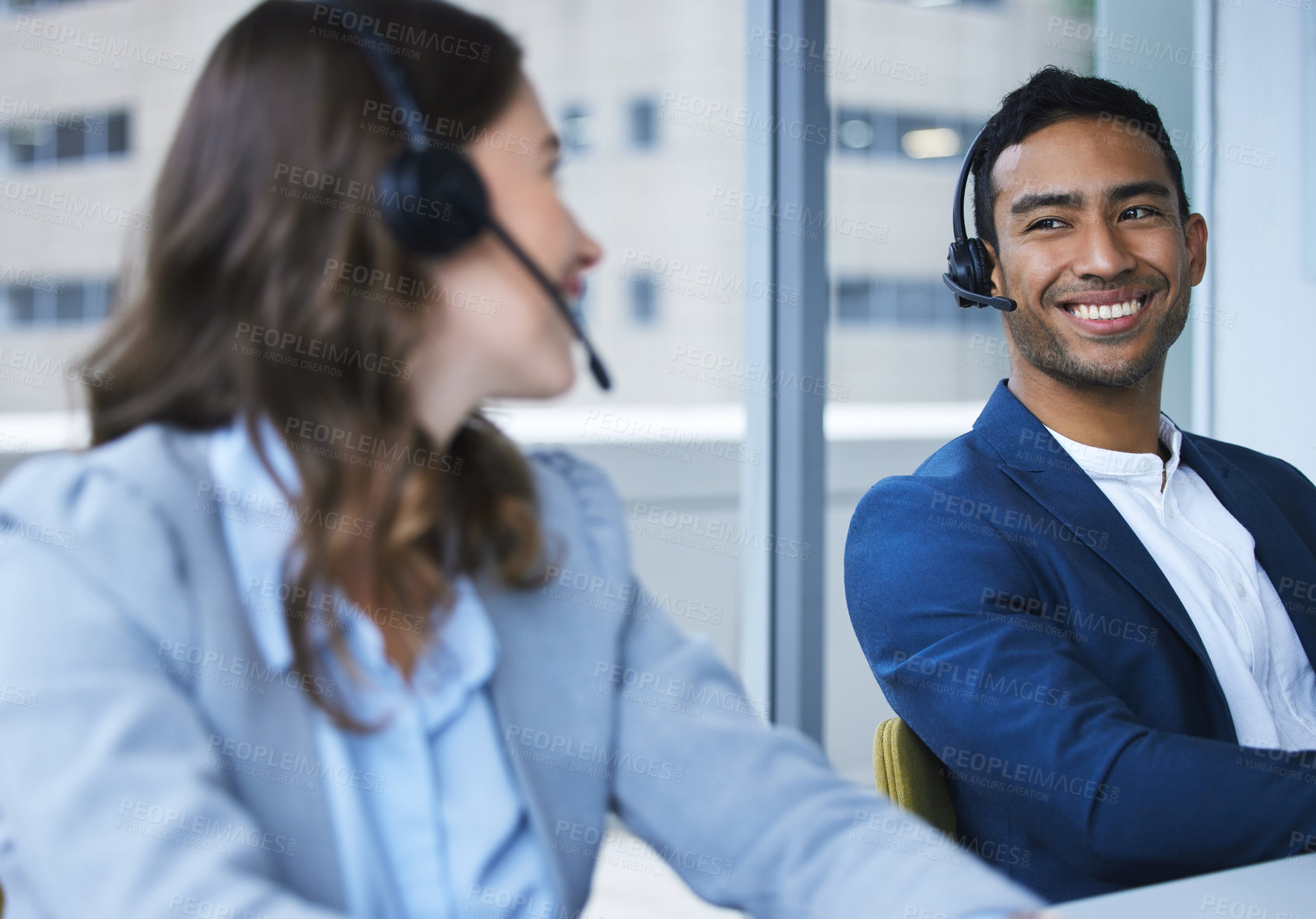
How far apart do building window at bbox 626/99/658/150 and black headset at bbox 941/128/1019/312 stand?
4859mm

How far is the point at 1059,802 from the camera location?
1045 mm

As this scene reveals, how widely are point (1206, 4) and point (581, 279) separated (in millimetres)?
2334

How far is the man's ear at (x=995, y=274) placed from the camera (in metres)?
1.49

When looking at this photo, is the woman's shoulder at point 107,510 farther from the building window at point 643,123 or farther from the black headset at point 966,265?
the building window at point 643,123

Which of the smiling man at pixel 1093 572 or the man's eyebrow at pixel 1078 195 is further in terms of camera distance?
the man's eyebrow at pixel 1078 195

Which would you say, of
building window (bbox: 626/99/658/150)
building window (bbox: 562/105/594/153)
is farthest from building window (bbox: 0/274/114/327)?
building window (bbox: 626/99/658/150)

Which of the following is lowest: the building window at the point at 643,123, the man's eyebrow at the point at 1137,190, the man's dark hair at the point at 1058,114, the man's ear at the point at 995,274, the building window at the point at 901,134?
the man's ear at the point at 995,274

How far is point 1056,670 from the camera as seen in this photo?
1066mm

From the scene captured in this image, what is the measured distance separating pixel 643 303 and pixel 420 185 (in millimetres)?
7130

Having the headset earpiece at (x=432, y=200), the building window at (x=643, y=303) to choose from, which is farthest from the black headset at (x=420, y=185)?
the building window at (x=643, y=303)

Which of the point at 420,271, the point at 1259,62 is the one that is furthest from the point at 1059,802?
the point at 1259,62

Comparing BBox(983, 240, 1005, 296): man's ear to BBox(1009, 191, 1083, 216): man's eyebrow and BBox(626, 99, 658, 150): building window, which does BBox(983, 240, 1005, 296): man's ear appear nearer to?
BBox(1009, 191, 1083, 216): man's eyebrow

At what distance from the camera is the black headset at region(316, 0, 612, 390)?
2.19 ft

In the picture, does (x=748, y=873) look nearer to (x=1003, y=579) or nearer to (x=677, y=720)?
(x=677, y=720)
